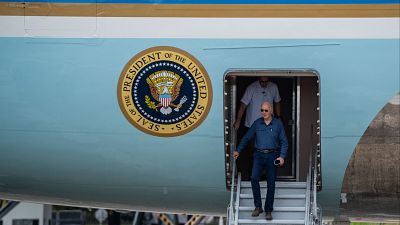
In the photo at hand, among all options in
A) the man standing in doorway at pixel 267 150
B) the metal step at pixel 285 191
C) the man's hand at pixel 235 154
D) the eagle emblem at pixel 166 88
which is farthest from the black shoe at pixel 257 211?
the eagle emblem at pixel 166 88

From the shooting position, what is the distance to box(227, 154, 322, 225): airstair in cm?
1429

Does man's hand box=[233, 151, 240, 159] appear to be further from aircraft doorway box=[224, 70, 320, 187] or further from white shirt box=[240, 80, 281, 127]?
white shirt box=[240, 80, 281, 127]

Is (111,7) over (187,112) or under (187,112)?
over

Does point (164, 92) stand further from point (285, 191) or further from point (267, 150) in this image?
point (285, 191)

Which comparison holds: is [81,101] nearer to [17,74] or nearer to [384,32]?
[17,74]

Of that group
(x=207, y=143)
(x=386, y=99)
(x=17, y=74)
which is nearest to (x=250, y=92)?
(x=207, y=143)

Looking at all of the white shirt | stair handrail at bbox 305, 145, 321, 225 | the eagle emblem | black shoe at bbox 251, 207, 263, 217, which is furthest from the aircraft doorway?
the eagle emblem

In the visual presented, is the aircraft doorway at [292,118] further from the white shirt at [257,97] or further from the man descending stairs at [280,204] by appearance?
the man descending stairs at [280,204]

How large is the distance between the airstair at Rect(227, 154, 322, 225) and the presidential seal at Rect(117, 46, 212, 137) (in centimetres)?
100

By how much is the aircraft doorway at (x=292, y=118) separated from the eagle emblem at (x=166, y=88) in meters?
0.73

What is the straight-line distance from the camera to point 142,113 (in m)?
14.4

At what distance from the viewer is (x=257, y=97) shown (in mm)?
14820

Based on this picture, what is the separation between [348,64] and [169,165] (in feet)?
9.04

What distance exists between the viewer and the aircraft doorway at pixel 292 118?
14758 mm
